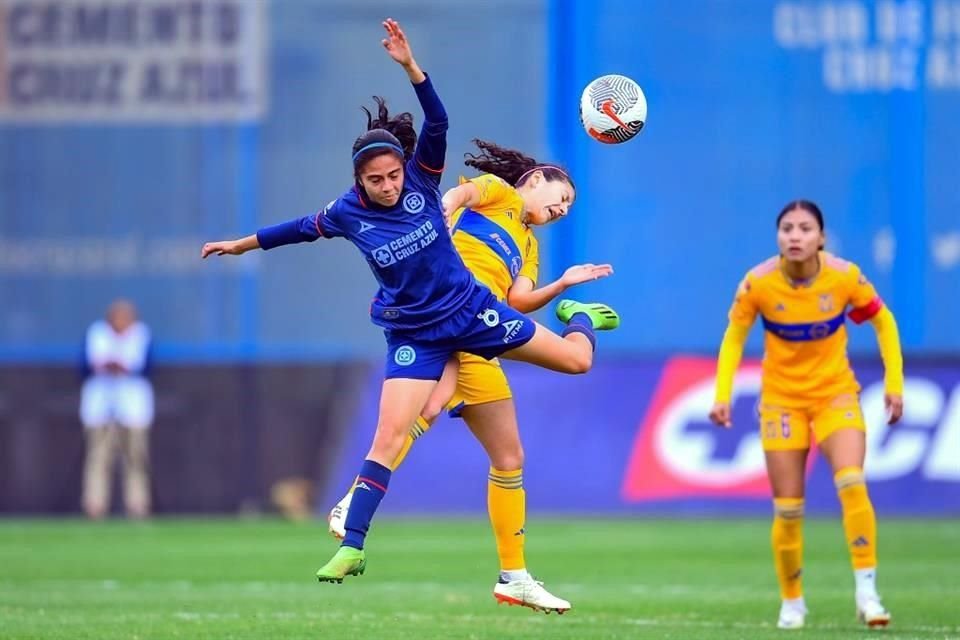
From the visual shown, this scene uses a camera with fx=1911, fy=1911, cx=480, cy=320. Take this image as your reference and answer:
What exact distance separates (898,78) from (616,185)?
3261 millimetres

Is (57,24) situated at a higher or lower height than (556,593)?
higher

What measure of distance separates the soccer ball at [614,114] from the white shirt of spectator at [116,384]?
34.8 ft

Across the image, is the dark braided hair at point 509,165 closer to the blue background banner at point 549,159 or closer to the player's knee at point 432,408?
the player's knee at point 432,408

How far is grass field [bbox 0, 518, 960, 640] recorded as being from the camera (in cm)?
1039

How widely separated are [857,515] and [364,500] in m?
3.04

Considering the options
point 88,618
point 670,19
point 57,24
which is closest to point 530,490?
point 670,19

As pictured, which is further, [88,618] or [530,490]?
[530,490]

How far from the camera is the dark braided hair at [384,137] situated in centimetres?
908

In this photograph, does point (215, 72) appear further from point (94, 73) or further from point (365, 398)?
point (365, 398)

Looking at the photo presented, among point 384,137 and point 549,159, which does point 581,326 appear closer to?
point 384,137

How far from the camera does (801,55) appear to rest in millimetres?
20734

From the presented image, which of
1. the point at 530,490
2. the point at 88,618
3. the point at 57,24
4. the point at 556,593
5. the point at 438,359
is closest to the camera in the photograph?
the point at 438,359

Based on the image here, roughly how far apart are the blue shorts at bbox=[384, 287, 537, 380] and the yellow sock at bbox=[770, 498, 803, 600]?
214 cm

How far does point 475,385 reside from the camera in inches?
386
